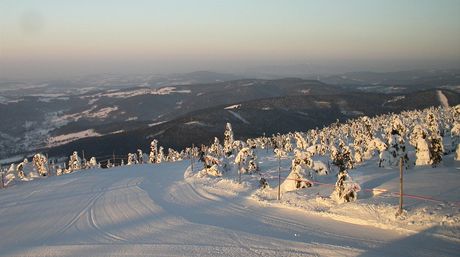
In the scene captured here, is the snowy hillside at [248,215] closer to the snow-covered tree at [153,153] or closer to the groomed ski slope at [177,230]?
the groomed ski slope at [177,230]

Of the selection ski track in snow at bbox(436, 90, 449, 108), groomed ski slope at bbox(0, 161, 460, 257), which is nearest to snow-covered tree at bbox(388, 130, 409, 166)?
groomed ski slope at bbox(0, 161, 460, 257)

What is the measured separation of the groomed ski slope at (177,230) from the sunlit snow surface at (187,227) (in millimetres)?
24

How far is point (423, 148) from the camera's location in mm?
21500

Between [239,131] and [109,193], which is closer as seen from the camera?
[109,193]

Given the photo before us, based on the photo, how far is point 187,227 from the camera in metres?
13.0

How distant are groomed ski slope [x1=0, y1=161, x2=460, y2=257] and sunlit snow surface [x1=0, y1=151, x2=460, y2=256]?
0.02 meters

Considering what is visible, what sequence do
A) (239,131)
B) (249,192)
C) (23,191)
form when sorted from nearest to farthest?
1. (249,192)
2. (23,191)
3. (239,131)

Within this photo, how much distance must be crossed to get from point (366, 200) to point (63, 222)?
984 centimetres

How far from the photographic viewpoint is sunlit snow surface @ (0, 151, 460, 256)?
1041 cm

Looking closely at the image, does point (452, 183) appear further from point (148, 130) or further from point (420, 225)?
point (148, 130)

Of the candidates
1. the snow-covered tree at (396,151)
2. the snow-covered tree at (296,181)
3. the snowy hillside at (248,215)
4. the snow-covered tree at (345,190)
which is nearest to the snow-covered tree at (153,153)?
the snowy hillside at (248,215)

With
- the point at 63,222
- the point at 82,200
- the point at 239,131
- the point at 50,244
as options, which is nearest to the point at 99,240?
the point at 50,244

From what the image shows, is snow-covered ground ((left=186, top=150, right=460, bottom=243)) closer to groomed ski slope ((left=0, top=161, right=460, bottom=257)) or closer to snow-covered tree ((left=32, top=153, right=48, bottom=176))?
groomed ski slope ((left=0, top=161, right=460, bottom=257))

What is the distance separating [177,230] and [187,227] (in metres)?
0.39
